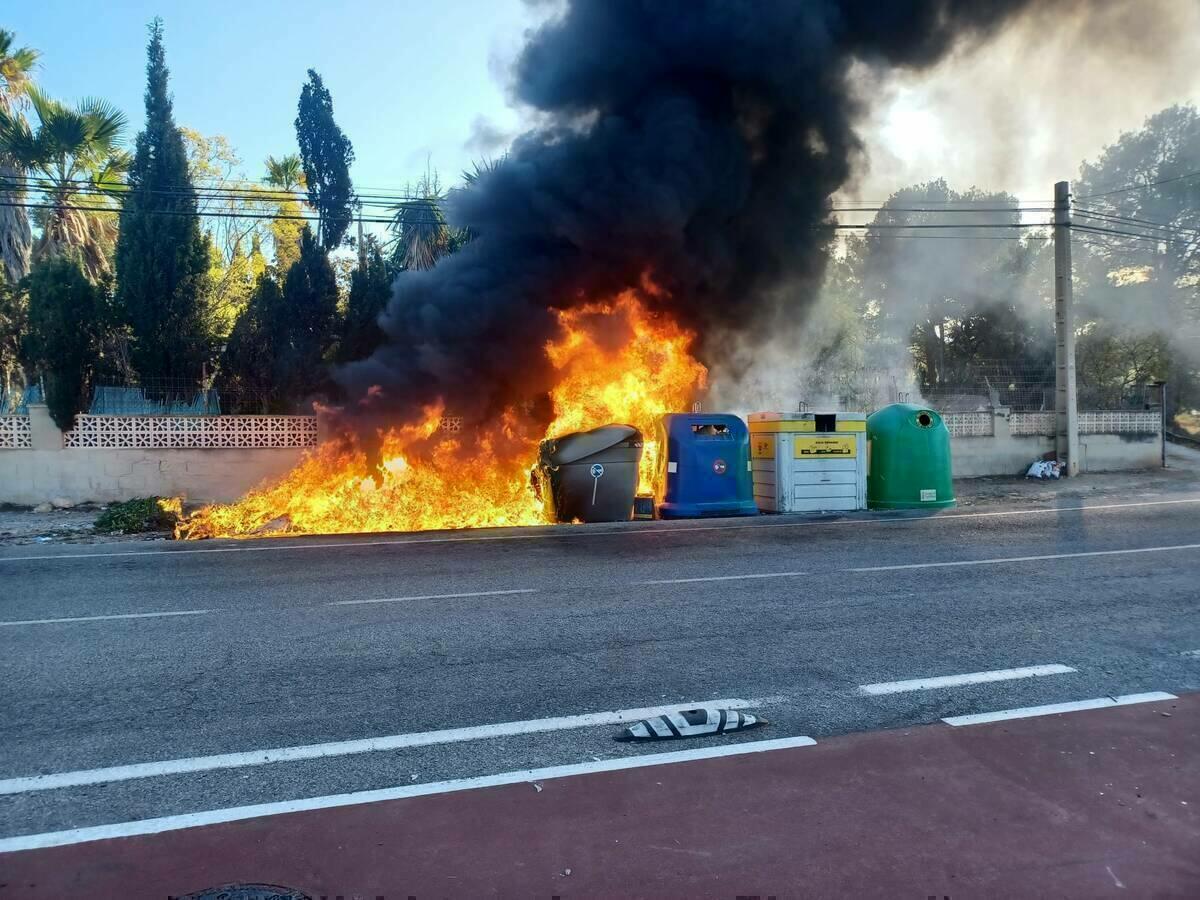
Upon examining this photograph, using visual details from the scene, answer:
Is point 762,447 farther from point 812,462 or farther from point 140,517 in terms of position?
point 140,517

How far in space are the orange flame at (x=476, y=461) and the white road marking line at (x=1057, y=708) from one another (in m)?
8.46

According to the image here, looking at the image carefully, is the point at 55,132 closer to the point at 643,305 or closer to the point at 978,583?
the point at 643,305

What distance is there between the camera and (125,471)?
13336 mm

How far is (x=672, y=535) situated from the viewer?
999cm

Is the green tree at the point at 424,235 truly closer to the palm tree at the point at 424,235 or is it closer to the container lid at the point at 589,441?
the palm tree at the point at 424,235

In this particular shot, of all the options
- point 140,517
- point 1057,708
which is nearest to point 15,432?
point 140,517

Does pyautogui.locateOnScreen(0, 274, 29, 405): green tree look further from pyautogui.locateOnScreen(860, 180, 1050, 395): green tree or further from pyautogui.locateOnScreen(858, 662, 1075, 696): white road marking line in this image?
pyautogui.locateOnScreen(860, 180, 1050, 395): green tree

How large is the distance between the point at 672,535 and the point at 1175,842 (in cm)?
748

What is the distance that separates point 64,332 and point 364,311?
499 cm

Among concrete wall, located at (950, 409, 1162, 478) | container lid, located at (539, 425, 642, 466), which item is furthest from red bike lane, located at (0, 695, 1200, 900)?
concrete wall, located at (950, 409, 1162, 478)

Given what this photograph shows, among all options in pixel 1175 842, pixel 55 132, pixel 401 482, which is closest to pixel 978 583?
pixel 1175 842

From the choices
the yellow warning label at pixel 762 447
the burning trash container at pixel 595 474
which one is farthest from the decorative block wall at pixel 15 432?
the yellow warning label at pixel 762 447

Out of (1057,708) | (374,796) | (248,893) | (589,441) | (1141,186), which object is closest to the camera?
(248,893)

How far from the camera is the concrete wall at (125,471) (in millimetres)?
12977
